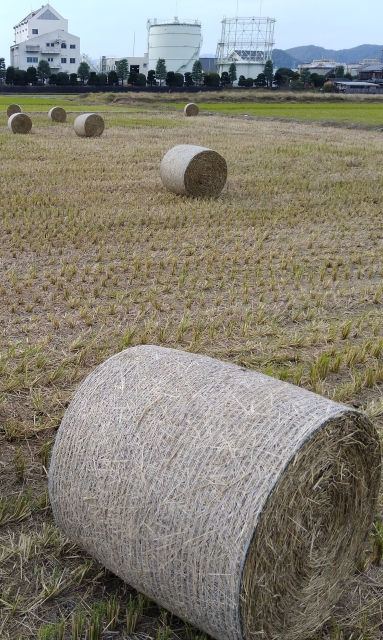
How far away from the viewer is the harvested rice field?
3.22m

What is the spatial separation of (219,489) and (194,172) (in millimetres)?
10701

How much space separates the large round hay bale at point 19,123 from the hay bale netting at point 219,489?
70.3 feet

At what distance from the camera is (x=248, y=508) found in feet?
8.54

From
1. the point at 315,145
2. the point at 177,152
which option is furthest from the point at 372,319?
the point at 315,145

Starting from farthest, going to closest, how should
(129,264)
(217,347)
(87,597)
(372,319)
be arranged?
(129,264)
(372,319)
(217,347)
(87,597)

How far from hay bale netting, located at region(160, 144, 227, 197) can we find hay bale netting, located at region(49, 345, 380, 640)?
32.4 feet

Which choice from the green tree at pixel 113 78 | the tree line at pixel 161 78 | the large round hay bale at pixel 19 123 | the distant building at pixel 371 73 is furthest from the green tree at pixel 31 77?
the distant building at pixel 371 73

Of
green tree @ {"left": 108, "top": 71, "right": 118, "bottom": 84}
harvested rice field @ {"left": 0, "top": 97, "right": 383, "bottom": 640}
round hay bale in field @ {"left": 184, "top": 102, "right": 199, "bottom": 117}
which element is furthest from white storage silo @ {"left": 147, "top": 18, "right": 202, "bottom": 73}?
harvested rice field @ {"left": 0, "top": 97, "right": 383, "bottom": 640}

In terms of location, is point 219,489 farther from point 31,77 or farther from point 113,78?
point 31,77

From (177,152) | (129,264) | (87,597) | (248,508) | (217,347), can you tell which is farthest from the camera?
(177,152)

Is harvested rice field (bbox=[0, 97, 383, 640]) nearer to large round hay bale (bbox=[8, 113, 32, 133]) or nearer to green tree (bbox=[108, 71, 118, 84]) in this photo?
large round hay bale (bbox=[8, 113, 32, 133])

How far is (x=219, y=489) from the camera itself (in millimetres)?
2680

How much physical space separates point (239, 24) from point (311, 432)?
12974 cm

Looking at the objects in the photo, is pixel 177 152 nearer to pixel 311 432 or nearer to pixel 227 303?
pixel 227 303
